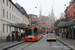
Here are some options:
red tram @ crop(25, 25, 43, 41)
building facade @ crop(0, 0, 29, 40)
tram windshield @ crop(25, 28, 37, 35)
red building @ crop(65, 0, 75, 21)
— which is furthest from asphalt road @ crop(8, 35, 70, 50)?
red building @ crop(65, 0, 75, 21)

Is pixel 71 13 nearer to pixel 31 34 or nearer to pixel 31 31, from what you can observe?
pixel 31 31

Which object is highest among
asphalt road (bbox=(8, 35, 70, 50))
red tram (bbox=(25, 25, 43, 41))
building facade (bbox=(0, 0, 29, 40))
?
building facade (bbox=(0, 0, 29, 40))

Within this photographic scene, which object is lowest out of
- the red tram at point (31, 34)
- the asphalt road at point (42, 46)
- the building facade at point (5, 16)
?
the asphalt road at point (42, 46)

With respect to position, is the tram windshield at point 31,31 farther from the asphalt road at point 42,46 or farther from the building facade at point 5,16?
the building facade at point 5,16

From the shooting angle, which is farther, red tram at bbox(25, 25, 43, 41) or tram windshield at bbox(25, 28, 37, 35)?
tram windshield at bbox(25, 28, 37, 35)

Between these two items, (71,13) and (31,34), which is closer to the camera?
(31,34)

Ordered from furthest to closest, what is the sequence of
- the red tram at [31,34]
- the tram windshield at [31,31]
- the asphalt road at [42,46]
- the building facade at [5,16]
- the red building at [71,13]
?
the red building at [71,13] → the building facade at [5,16] → the tram windshield at [31,31] → the red tram at [31,34] → the asphalt road at [42,46]

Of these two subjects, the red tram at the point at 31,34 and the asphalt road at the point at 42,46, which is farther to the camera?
the red tram at the point at 31,34

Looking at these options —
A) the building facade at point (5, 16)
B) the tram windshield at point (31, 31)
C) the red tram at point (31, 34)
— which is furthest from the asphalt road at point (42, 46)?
the building facade at point (5, 16)

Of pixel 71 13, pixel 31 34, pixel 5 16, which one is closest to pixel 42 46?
pixel 31 34

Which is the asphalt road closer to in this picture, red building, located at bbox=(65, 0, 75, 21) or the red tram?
the red tram

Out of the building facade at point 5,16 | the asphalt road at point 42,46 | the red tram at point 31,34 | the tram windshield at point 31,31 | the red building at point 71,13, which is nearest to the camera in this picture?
the asphalt road at point 42,46

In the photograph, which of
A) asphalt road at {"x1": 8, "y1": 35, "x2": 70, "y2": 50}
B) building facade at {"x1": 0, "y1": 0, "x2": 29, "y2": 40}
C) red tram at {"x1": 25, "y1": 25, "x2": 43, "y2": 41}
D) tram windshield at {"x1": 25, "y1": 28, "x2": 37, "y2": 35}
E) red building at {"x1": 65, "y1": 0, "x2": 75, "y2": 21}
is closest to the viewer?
asphalt road at {"x1": 8, "y1": 35, "x2": 70, "y2": 50}

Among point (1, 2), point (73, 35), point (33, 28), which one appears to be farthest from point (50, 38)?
point (1, 2)
